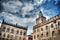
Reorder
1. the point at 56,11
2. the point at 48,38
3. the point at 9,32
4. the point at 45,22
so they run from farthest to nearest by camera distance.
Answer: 1. the point at 9,32
2. the point at 45,22
3. the point at 48,38
4. the point at 56,11

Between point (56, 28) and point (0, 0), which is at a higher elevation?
point (0, 0)

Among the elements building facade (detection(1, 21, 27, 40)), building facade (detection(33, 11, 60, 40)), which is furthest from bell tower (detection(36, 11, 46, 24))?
building facade (detection(1, 21, 27, 40))

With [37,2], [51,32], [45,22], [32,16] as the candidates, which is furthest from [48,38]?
[37,2]

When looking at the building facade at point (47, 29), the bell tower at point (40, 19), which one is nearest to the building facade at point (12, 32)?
the building facade at point (47, 29)

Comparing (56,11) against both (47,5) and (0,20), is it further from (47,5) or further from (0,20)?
(0,20)

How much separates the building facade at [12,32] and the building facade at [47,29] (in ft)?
8.89

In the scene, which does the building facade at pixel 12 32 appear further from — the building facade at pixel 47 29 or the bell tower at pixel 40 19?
the bell tower at pixel 40 19

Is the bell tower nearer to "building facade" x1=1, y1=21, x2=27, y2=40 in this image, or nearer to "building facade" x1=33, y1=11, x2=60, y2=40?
"building facade" x1=33, y1=11, x2=60, y2=40

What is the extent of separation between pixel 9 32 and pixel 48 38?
8.13m

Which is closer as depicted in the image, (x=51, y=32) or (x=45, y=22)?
(x=51, y=32)

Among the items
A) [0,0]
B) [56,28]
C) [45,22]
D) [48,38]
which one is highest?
[0,0]

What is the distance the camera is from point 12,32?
23453 millimetres

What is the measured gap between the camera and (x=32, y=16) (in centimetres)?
1920

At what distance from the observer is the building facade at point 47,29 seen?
17.8 metres
